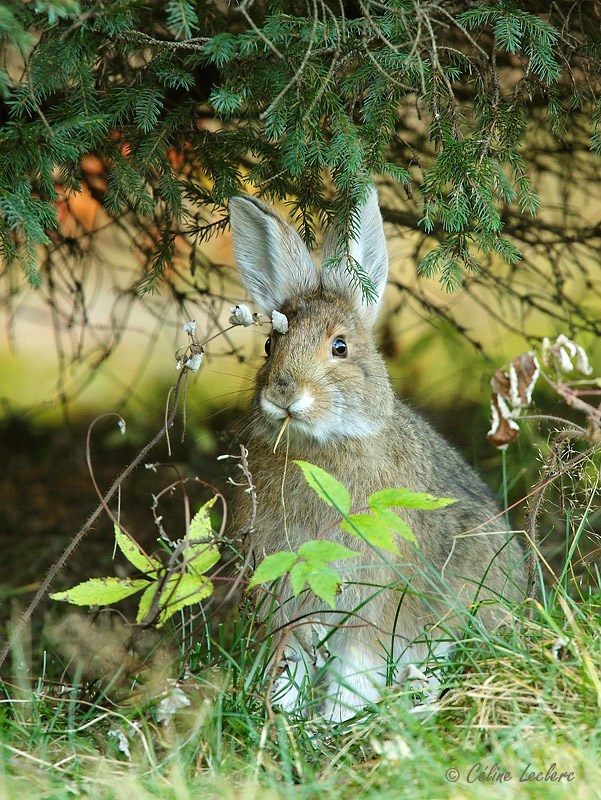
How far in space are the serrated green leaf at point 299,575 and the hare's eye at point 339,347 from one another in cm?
128

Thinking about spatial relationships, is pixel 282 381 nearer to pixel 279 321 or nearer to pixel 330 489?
pixel 279 321

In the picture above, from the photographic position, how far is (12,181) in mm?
3115

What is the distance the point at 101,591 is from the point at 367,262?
1869mm

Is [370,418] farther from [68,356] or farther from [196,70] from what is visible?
[68,356]

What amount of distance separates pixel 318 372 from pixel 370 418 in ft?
1.08

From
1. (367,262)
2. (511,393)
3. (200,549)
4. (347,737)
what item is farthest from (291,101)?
(347,737)

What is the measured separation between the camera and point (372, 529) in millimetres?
2830

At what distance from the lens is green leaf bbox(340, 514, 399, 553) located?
2812 millimetres

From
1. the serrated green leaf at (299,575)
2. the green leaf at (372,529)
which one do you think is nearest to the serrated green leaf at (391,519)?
the green leaf at (372,529)

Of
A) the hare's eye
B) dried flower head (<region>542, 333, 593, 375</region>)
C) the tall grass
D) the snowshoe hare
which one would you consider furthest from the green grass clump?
the hare's eye

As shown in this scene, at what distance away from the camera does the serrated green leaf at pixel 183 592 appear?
9.44 ft

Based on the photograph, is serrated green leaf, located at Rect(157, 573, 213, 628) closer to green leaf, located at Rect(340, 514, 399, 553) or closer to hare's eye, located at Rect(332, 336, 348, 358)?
green leaf, located at Rect(340, 514, 399, 553)

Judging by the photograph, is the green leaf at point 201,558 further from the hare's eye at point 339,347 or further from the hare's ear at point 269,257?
the hare's ear at point 269,257

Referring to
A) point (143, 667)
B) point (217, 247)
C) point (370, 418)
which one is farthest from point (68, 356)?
point (143, 667)
